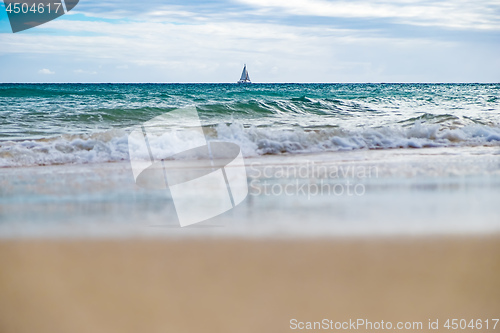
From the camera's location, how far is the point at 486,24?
12320mm

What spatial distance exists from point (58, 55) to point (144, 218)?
1199 cm

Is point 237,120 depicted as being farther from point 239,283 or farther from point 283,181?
point 239,283

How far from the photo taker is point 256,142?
562 cm

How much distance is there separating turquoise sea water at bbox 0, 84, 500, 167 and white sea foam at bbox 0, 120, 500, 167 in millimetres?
11

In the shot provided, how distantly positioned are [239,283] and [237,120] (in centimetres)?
703

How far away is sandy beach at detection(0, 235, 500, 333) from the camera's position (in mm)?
1590

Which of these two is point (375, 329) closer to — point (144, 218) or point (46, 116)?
point (144, 218)

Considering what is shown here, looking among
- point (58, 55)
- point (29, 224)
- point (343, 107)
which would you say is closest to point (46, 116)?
point (58, 55)

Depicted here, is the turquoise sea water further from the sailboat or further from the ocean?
the sailboat
